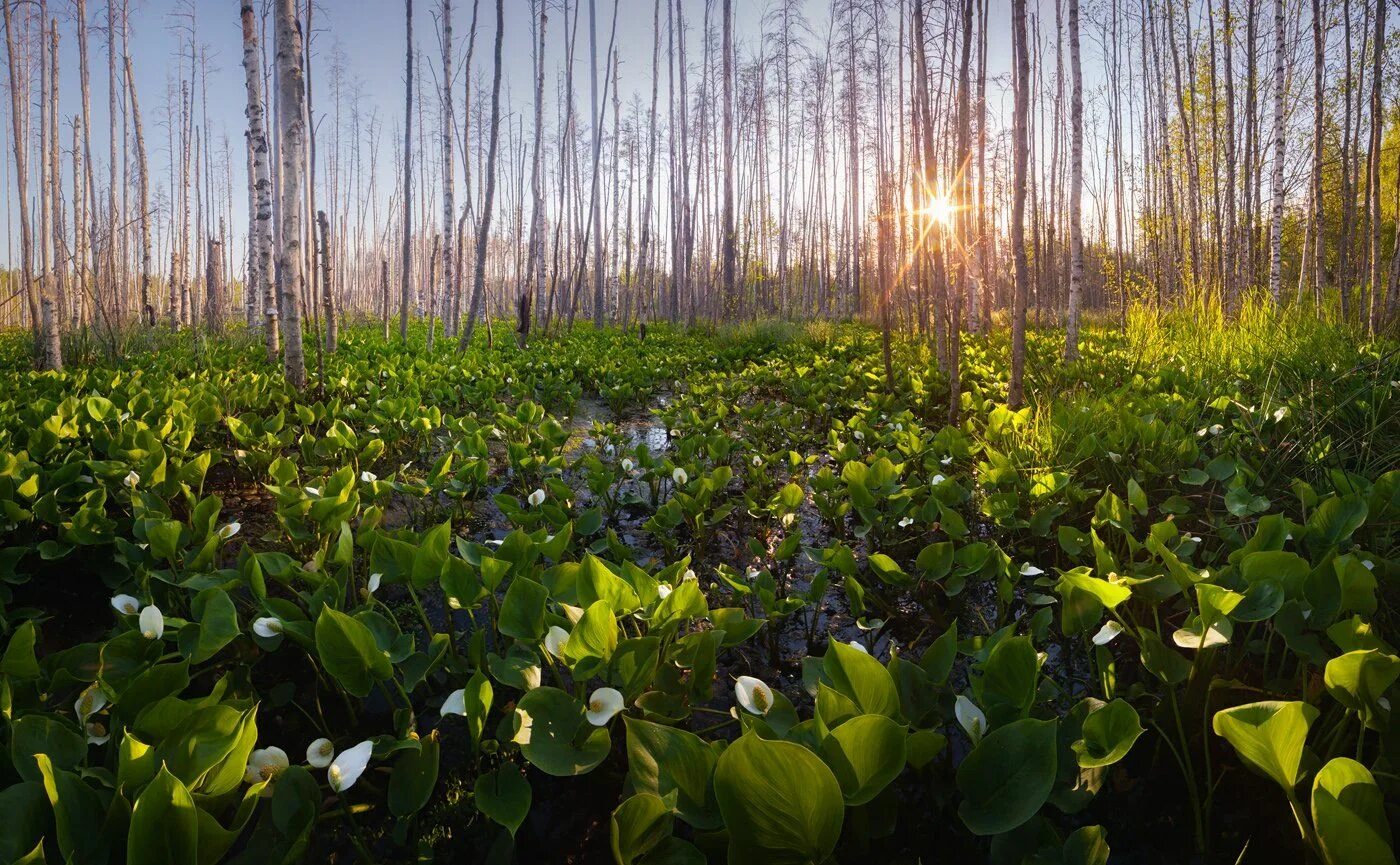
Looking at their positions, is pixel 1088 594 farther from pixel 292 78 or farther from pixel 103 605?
pixel 292 78

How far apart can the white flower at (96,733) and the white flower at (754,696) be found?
1.09 m

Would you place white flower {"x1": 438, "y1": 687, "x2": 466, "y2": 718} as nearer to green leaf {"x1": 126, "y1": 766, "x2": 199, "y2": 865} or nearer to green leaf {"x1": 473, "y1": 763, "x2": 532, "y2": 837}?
green leaf {"x1": 473, "y1": 763, "x2": 532, "y2": 837}

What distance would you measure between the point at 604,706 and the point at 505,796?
0.21 meters

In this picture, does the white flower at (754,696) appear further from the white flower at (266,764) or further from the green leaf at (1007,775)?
the white flower at (266,764)

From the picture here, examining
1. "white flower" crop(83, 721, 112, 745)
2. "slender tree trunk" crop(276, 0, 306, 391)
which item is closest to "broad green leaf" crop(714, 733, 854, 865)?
"white flower" crop(83, 721, 112, 745)

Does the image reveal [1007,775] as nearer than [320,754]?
Yes

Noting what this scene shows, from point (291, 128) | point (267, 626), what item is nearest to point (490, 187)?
point (291, 128)

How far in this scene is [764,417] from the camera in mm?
4992

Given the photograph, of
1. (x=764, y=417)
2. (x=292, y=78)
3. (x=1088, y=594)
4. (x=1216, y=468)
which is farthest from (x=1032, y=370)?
(x=292, y=78)

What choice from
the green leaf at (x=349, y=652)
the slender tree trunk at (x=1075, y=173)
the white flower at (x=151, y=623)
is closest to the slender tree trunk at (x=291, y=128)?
the white flower at (x=151, y=623)

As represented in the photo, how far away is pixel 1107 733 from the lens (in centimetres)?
99

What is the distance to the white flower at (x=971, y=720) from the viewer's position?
1.08 meters

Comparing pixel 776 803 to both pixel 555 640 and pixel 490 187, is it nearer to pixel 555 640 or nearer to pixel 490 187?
pixel 555 640

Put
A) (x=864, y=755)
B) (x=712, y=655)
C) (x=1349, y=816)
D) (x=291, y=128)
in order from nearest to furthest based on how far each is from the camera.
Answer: (x=1349, y=816) < (x=864, y=755) < (x=712, y=655) < (x=291, y=128)
